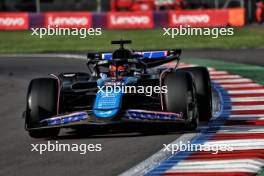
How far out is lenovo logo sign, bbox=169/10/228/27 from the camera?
40.5 m

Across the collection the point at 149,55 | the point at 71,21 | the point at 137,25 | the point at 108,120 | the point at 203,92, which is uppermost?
the point at 71,21

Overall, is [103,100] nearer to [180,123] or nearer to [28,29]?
[180,123]

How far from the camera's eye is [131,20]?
42344 millimetres

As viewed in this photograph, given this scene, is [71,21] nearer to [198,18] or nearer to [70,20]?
[70,20]

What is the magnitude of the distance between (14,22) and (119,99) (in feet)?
104

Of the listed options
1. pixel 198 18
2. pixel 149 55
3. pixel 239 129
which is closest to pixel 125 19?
pixel 198 18

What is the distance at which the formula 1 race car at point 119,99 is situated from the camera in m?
11.0

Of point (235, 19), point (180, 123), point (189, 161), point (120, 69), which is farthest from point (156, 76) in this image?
point (235, 19)

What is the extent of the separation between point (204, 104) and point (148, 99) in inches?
36.3

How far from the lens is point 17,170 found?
8.77 m

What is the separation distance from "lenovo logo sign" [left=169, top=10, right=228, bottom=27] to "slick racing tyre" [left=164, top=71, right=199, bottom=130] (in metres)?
29.0

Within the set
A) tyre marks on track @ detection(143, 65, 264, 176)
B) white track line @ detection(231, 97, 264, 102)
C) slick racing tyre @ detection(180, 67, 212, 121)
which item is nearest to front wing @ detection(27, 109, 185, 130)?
tyre marks on track @ detection(143, 65, 264, 176)

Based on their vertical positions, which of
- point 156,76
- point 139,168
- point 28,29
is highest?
point 28,29

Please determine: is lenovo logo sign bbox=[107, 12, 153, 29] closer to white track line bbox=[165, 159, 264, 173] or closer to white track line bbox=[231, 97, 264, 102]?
white track line bbox=[231, 97, 264, 102]
